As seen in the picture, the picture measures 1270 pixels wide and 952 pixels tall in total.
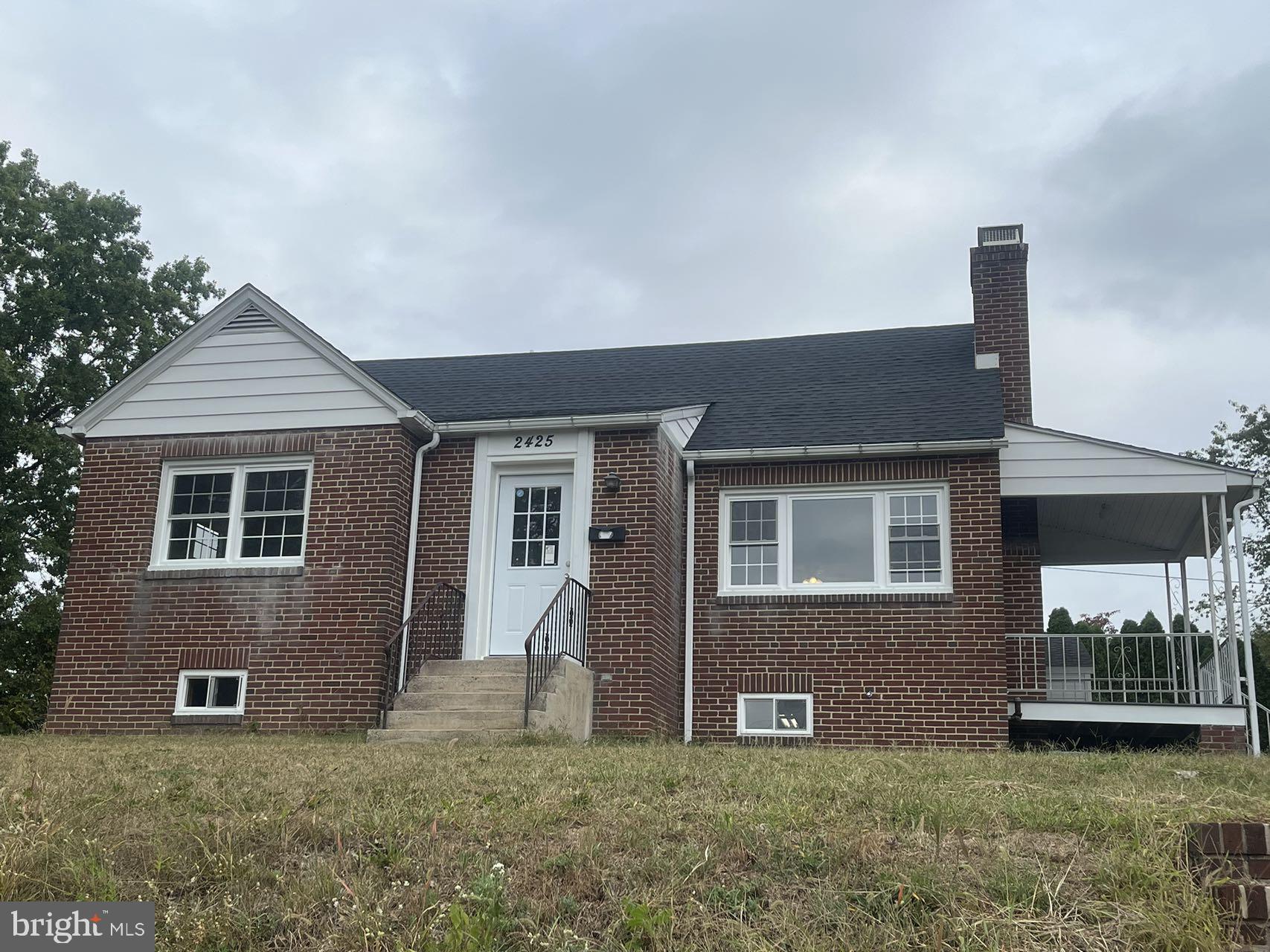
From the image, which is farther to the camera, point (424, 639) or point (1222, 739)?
point (424, 639)

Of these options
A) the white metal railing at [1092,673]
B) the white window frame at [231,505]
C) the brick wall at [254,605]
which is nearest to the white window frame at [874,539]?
the white metal railing at [1092,673]

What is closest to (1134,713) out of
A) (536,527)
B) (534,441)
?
(536,527)

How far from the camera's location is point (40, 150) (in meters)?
24.4

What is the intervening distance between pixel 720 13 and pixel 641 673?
277 inches

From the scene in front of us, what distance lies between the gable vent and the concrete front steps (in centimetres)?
453

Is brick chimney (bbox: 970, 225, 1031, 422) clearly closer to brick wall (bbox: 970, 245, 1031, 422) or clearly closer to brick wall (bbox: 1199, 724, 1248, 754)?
brick wall (bbox: 970, 245, 1031, 422)

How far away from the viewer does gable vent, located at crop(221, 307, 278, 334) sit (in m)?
14.6

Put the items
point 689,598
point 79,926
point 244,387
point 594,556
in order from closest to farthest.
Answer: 1. point 79,926
2. point 594,556
3. point 689,598
4. point 244,387

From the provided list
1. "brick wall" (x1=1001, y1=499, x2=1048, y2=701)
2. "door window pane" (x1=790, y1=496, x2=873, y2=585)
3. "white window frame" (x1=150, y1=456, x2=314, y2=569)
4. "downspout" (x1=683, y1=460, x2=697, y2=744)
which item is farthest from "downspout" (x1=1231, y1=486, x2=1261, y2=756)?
"white window frame" (x1=150, y1=456, x2=314, y2=569)

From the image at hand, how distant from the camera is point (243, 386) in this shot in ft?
47.2

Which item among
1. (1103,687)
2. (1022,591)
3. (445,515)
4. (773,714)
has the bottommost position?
(773,714)

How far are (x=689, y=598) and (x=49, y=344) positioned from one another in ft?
53.5

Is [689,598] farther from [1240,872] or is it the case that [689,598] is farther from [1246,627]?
[1240,872]

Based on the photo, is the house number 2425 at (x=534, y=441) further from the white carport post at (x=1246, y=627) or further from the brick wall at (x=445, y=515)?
the white carport post at (x=1246, y=627)
